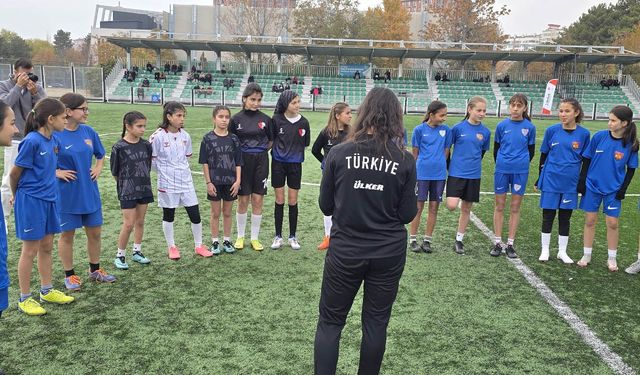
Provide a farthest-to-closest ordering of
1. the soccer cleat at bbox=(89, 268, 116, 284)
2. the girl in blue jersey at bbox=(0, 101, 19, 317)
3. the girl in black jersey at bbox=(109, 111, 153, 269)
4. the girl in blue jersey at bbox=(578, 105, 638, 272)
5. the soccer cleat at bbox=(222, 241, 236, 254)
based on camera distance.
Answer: the soccer cleat at bbox=(222, 241, 236, 254), the girl in blue jersey at bbox=(578, 105, 638, 272), the girl in black jersey at bbox=(109, 111, 153, 269), the soccer cleat at bbox=(89, 268, 116, 284), the girl in blue jersey at bbox=(0, 101, 19, 317)

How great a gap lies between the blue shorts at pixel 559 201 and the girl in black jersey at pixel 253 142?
330cm

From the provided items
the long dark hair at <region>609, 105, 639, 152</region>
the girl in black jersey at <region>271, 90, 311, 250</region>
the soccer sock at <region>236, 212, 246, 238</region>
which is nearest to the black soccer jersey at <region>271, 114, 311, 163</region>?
the girl in black jersey at <region>271, 90, 311, 250</region>

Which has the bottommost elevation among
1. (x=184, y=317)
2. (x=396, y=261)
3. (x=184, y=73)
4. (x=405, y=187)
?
(x=184, y=317)

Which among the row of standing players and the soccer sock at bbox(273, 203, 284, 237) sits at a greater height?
the row of standing players

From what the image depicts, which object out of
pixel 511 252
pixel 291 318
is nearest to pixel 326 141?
pixel 291 318

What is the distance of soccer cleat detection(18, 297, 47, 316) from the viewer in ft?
13.8

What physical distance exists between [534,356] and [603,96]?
38.3 m

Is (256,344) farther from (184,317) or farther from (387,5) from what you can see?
(387,5)

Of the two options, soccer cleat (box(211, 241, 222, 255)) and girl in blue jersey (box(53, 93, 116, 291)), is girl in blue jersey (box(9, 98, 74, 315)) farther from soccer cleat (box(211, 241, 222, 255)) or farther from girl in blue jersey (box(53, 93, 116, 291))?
soccer cleat (box(211, 241, 222, 255))

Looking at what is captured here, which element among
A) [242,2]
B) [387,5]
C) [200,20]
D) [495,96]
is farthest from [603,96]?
[200,20]

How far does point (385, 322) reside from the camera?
2.86 m

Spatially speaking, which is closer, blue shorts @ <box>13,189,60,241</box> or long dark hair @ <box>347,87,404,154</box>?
long dark hair @ <box>347,87,404,154</box>

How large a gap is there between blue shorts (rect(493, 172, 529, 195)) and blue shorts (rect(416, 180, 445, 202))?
68 cm

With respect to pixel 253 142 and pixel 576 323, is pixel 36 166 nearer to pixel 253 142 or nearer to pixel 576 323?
pixel 253 142
